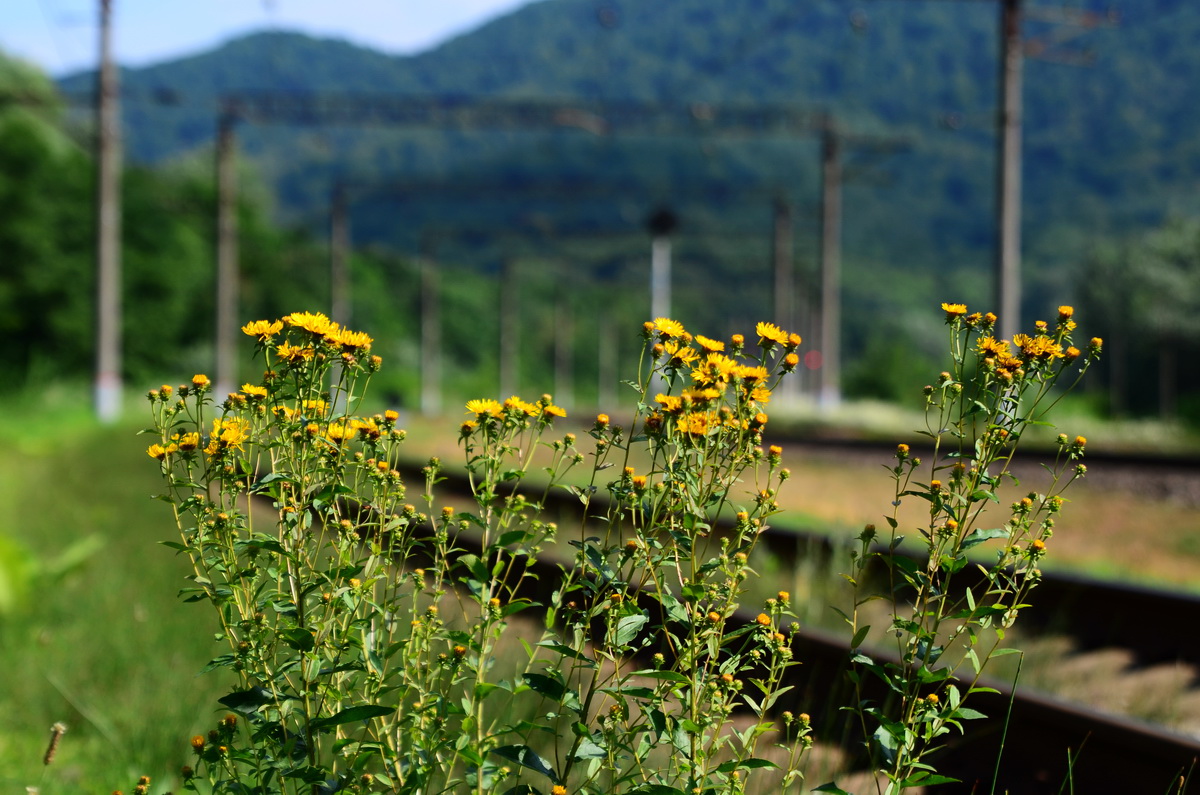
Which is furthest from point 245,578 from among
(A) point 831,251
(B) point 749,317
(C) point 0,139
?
(B) point 749,317

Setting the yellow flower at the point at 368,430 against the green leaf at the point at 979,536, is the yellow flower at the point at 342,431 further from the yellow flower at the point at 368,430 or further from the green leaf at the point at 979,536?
the green leaf at the point at 979,536

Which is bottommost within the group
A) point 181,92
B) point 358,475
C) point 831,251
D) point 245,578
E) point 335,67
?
point 245,578

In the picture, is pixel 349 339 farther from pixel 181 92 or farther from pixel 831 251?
pixel 831 251

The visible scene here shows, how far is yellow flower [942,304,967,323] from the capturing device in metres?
2.06

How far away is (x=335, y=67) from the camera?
16250cm

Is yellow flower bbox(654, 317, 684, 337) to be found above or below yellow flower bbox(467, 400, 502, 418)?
above

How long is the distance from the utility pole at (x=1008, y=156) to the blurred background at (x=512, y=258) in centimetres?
6

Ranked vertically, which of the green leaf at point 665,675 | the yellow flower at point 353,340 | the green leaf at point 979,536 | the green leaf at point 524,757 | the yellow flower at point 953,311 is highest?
the yellow flower at point 953,311

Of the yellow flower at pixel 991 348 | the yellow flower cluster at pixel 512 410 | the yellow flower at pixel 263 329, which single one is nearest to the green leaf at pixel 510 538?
the yellow flower cluster at pixel 512 410

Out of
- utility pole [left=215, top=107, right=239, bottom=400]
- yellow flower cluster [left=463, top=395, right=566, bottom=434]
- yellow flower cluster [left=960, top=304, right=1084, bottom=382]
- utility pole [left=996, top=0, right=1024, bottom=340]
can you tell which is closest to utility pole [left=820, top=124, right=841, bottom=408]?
utility pole [left=996, top=0, right=1024, bottom=340]

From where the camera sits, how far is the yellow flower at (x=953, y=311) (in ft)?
6.75

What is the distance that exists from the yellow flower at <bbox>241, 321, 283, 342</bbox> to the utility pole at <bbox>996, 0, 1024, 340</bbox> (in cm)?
1708

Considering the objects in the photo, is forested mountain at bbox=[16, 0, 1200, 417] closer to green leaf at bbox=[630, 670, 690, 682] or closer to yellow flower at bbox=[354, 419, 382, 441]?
yellow flower at bbox=[354, 419, 382, 441]

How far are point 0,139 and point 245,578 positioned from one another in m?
54.2
